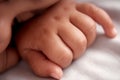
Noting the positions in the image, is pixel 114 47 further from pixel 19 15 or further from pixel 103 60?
pixel 19 15

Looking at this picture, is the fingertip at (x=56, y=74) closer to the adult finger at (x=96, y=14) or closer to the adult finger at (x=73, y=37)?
the adult finger at (x=73, y=37)

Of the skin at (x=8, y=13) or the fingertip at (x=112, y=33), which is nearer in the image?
the skin at (x=8, y=13)

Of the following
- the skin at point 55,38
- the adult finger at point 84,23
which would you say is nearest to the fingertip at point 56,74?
the skin at point 55,38

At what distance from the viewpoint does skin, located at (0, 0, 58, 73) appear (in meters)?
0.52

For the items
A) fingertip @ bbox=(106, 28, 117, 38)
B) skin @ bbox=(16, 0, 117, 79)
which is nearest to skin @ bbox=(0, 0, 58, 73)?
skin @ bbox=(16, 0, 117, 79)

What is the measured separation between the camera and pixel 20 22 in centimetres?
60

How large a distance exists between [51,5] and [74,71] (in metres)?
0.16

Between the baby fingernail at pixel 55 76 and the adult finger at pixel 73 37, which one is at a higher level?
the adult finger at pixel 73 37

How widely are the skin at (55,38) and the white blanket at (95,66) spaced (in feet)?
0.07

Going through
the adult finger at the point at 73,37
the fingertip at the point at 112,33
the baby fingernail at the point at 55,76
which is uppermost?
the adult finger at the point at 73,37

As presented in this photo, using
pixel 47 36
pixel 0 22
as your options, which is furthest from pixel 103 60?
pixel 0 22

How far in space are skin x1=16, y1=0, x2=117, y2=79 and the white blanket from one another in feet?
0.07

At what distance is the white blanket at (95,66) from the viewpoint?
58 cm

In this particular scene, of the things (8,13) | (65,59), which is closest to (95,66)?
(65,59)
